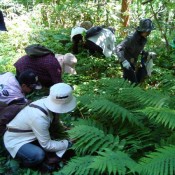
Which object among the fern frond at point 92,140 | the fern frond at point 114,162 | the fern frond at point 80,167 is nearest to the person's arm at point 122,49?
the fern frond at point 92,140

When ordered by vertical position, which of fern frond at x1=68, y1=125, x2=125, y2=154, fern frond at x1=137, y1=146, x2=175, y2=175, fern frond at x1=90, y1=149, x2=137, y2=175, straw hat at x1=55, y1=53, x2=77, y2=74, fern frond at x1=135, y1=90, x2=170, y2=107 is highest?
fern frond at x1=135, y1=90, x2=170, y2=107

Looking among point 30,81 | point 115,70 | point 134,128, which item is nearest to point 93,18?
point 115,70

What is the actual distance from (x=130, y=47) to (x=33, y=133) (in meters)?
2.93

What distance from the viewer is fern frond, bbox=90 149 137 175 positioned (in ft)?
9.13

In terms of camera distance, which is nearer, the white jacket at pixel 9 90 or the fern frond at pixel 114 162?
the fern frond at pixel 114 162

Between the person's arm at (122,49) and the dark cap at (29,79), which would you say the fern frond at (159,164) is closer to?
the dark cap at (29,79)

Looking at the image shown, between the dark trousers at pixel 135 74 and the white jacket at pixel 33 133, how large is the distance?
8.30ft

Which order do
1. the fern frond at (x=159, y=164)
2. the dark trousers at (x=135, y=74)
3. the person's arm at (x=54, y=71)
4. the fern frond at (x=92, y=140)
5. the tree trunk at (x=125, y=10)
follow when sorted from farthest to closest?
the tree trunk at (x=125, y=10)
the dark trousers at (x=135, y=74)
the person's arm at (x=54, y=71)
the fern frond at (x=92, y=140)
the fern frond at (x=159, y=164)

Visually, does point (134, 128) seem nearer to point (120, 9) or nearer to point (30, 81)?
point (30, 81)

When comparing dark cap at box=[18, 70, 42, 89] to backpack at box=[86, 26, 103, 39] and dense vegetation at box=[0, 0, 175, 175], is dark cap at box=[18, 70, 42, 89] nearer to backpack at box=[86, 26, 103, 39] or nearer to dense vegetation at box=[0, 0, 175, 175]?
dense vegetation at box=[0, 0, 175, 175]

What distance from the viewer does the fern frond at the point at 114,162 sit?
278 cm

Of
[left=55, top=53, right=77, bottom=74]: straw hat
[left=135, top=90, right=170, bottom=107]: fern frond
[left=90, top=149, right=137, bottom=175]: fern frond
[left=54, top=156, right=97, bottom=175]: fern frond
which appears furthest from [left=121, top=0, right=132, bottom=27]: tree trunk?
[left=90, top=149, right=137, bottom=175]: fern frond

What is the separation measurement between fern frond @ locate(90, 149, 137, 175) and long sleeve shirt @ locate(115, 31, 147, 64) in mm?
3083

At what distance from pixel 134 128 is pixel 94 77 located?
12.8ft
